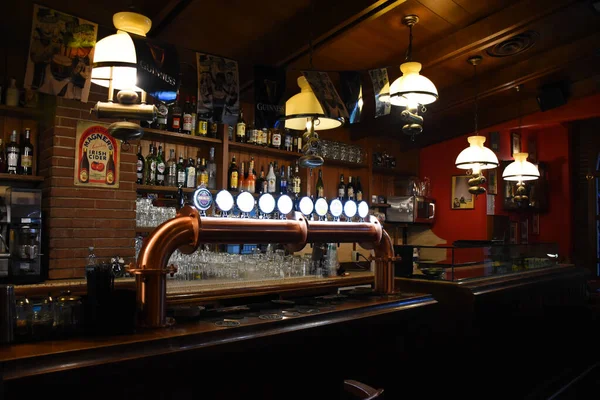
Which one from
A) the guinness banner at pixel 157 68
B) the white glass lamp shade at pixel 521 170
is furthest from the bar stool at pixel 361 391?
the white glass lamp shade at pixel 521 170

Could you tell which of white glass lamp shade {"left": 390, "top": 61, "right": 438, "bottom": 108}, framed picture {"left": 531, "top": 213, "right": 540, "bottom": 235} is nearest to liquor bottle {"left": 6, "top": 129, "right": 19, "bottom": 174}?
white glass lamp shade {"left": 390, "top": 61, "right": 438, "bottom": 108}

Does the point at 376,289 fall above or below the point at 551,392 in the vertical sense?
above

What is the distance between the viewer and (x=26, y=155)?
12.6ft

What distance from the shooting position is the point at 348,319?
2049 millimetres

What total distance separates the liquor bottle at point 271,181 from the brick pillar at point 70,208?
186 centimetres

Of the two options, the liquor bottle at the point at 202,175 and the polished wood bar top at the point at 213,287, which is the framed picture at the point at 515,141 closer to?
the polished wood bar top at the point at 213,287

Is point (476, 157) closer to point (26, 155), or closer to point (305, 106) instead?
point (305, 106)

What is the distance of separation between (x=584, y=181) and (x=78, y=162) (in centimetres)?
868

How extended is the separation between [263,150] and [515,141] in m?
5.13

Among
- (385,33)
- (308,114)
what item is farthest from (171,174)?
(385,33)

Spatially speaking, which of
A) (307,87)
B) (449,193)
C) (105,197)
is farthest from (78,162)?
(449,193)

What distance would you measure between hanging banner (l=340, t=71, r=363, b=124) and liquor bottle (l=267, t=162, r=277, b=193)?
1.74 meters

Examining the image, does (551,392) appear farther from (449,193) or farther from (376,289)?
(449,193)

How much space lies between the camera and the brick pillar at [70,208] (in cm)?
371
